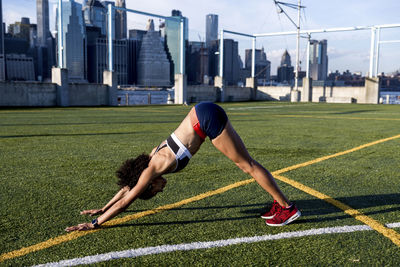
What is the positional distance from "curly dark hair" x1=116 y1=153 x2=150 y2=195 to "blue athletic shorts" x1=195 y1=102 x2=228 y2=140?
0.60 m

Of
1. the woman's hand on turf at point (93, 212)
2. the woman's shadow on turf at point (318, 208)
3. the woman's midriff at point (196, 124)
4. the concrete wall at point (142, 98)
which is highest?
the woman's midriff at point (196, 124)

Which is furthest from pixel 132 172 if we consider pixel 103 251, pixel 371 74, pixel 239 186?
pixel 371 74

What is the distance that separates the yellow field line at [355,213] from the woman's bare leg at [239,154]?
95 centimetres

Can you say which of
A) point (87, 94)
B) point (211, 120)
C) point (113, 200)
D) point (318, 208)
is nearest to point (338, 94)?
point (87, 94)

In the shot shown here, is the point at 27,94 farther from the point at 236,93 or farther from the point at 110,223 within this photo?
the point at 110,223

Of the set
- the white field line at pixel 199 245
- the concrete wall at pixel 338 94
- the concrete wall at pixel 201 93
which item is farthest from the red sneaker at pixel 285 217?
the concrete wall at pixel 338 94

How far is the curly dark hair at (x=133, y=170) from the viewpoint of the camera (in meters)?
3.37

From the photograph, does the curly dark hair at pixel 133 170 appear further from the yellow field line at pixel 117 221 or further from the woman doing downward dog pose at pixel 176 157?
the yellow field line at pixel 117 221

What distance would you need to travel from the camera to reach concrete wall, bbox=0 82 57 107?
26.7 metres

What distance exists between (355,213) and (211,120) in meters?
2.04

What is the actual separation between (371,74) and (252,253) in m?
43.3

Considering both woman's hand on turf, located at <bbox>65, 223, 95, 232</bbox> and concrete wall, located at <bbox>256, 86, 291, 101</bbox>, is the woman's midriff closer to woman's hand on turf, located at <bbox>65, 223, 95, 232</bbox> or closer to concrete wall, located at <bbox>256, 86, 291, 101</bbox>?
woman's hand on turf, located at <bbox>65, 223, 95, 232</bbox>

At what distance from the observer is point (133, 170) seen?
134 inches

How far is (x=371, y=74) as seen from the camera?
1633 inches
